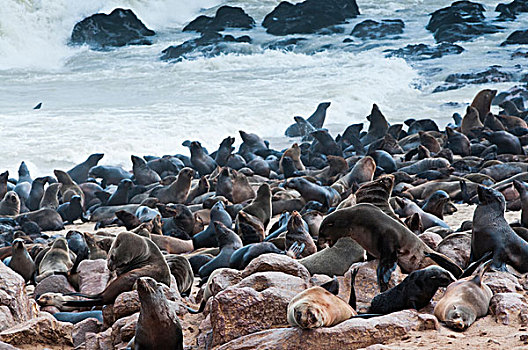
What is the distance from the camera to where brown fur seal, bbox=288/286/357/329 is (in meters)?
3.29

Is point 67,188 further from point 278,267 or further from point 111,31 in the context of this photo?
point 111,31

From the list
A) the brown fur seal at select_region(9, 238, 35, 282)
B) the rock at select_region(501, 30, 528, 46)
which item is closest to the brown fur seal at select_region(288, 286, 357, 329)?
the brown fur seal at select_region(9, 238, 35, 282)

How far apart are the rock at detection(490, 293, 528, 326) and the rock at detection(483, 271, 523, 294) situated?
28cm

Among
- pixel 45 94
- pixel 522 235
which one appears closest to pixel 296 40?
pixel 45 94

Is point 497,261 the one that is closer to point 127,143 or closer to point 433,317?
point 433,317

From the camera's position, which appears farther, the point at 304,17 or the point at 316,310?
the point at 304,17

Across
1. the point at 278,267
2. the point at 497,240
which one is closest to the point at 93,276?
the point at 278,267

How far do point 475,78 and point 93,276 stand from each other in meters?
25.2

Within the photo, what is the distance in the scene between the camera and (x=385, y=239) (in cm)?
463

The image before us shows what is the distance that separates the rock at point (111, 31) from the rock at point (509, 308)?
41198 mm

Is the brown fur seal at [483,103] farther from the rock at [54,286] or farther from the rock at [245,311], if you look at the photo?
the rock at [245,311]

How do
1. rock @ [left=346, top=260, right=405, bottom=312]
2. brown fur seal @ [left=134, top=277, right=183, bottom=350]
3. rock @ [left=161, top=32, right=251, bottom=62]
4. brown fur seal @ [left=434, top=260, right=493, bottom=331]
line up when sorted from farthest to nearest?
1. rock @ [left=161, top=32, right=251, bottom=62]
2. rock @ [left=346, top=260, right=405, bottom=312]
3. brown fur seal @ [left=134, top=277, right=183, bottom=350]
4. brown fur seal @ [left=434, top=260, right=493, bottom=331]

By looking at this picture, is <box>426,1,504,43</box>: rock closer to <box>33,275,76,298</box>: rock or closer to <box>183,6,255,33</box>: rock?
<box>183,6,255,33</box>: rock

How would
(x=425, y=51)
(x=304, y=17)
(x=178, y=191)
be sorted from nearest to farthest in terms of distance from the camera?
(x=178, y=191)
(x=425, y=51)
(x=304, y=17)
